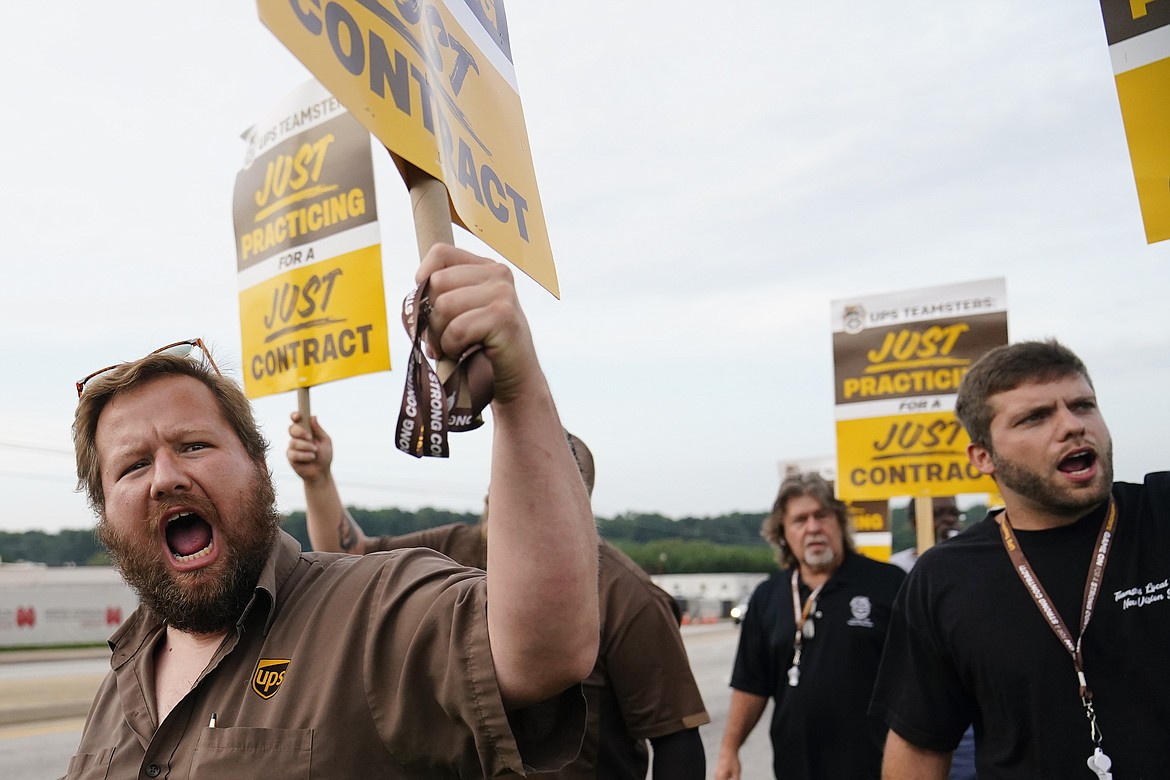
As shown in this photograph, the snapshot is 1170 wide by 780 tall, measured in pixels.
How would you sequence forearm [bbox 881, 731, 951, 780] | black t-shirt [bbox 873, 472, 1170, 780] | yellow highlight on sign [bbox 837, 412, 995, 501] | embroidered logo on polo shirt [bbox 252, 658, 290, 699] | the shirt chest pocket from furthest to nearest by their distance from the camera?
yellow highlight on sign [bbox 837, 412, 995, 501] < forearm [bbox 881, 731, 951, 780] < black t-shirt [bbox 873, 472, 1170, 780] < embroidered logo on polo shirt [bbox 252, 658, 290, 699] < the shirt chest pocket

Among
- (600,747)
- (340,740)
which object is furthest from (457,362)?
(600,747)

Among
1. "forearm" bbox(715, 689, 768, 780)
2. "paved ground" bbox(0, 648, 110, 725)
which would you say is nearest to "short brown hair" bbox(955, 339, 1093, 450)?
"forearm" bbox(715, 689, 768, 780)

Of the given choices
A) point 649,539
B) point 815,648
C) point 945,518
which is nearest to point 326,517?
point 815,648

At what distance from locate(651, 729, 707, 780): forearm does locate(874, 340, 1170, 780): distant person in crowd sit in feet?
2.03

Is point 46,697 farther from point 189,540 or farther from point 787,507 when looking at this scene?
point 189,540

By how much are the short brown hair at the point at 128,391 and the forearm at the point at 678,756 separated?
5.73 ft

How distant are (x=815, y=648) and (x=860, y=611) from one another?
28 centimetres

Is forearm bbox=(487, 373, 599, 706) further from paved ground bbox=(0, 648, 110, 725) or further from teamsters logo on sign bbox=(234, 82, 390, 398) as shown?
paved ground bbox=(0, 648, 110, 725)

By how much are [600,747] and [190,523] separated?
163 cm

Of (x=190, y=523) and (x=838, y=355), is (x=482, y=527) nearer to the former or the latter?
(x=190, y=523)

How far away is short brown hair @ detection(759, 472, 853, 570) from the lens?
5.61 meters

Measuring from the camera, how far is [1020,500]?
10.5ft

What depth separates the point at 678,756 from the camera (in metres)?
3.47

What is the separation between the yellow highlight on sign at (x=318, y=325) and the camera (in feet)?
13.7
